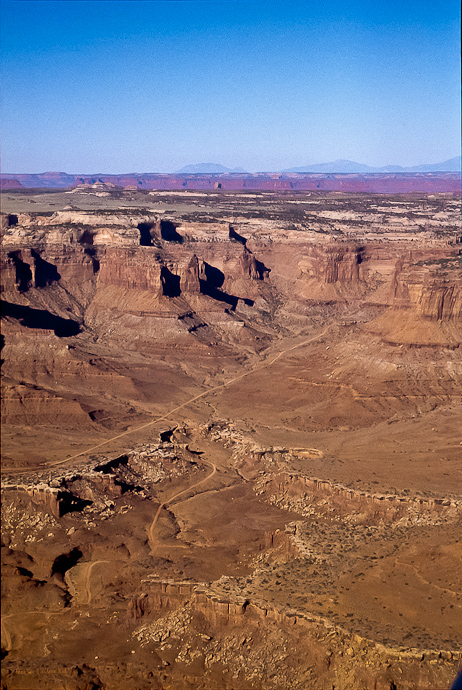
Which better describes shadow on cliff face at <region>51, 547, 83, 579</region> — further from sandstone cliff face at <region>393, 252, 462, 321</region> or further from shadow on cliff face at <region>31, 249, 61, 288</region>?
shadow on cliff face at <region>31, 249, 61, 288</region>

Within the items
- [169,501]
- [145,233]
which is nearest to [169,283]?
[145,233]

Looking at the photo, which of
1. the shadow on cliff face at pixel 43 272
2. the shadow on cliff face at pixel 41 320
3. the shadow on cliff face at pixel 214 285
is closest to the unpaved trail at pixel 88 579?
the shadow on cliff face at pixel 41 320

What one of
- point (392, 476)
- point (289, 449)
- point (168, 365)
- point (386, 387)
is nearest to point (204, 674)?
point (392, 476)

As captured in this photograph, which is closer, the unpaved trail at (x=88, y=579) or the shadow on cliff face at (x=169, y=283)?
the unpaved trail at (x=88, y=579)

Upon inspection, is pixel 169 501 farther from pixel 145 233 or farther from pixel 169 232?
pixel 169 232

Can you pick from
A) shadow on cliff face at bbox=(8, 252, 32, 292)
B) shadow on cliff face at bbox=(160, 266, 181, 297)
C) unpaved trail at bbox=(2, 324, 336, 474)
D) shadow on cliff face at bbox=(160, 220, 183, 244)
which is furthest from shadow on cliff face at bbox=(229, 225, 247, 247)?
shadow on cliff face at bbox=(8, 252, 32, 292)

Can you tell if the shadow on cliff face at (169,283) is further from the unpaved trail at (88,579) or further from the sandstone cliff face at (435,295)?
the unpaved trail at (88,579)
